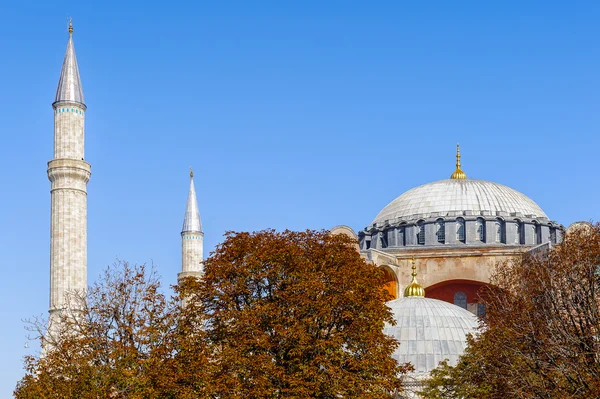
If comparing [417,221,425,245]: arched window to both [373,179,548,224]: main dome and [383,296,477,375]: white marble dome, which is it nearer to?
[373,179,548,224]: main dome

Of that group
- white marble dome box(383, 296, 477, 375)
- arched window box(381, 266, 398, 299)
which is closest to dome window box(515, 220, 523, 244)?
arched window box(381, 266, 398, 299)

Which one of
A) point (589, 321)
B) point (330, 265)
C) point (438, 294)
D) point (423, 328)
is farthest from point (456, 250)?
point (589, 321)

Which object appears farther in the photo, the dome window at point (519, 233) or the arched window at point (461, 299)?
the dome window at point (519, 233)

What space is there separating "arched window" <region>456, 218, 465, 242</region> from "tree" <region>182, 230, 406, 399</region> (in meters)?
24.0

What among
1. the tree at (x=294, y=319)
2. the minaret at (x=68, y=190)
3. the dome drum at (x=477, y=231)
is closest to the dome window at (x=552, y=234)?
the dome drum at (x=477, y=231)

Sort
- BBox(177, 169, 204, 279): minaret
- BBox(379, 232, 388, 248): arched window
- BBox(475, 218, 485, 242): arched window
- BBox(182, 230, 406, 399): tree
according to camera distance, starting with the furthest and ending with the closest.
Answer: BBox(177, 169, 204, 279): minaret, BBox(379, 232, 388, 248): arched window, BBox(475, 218, 485, 242): arched window, BBox(182, 230, 406, 399): tree

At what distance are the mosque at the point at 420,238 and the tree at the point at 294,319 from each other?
8990mm

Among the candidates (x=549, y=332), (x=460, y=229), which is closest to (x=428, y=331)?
(x=460, y=229)

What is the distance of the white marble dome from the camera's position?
42.8m

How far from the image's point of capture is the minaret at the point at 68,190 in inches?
1700

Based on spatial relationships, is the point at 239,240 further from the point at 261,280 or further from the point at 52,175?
the point at 52,175

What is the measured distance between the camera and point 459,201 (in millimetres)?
57500

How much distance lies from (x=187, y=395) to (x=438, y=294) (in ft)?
92.2

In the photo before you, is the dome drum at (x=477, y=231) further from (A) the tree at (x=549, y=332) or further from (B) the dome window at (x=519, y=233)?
(A) the tree at (x=549, y=332)
